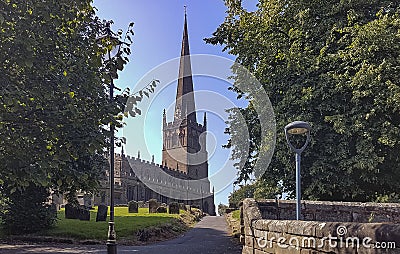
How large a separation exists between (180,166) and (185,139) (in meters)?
8.24

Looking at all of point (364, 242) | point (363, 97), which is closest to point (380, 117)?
point (363, 97)

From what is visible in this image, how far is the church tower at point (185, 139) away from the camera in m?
109

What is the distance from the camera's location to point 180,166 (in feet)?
373

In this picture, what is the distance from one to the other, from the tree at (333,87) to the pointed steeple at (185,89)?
75415mm

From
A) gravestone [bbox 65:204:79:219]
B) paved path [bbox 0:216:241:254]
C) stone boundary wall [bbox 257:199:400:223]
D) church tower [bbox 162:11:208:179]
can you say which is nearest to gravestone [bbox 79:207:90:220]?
A: gravestone [bbox 65:204:79:219]

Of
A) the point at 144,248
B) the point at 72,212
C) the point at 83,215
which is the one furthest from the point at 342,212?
the point at 72,212

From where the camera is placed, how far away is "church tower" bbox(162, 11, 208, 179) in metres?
109

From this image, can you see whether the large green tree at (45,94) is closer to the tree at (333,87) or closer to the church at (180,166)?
the tree at (333,87)

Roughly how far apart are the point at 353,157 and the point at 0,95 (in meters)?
14.2

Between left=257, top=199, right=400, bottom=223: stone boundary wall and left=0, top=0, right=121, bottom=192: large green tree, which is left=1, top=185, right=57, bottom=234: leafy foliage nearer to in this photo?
left=257, top=199, right=400, bottom=223: stone boundary wall

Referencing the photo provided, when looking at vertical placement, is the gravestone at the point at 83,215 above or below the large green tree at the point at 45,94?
below

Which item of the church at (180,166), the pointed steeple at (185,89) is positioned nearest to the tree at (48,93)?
the church at (180,166)

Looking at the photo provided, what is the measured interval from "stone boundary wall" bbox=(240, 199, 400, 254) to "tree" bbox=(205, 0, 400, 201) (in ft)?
29.6

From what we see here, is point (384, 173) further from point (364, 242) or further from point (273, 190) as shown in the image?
point (364, 242)
